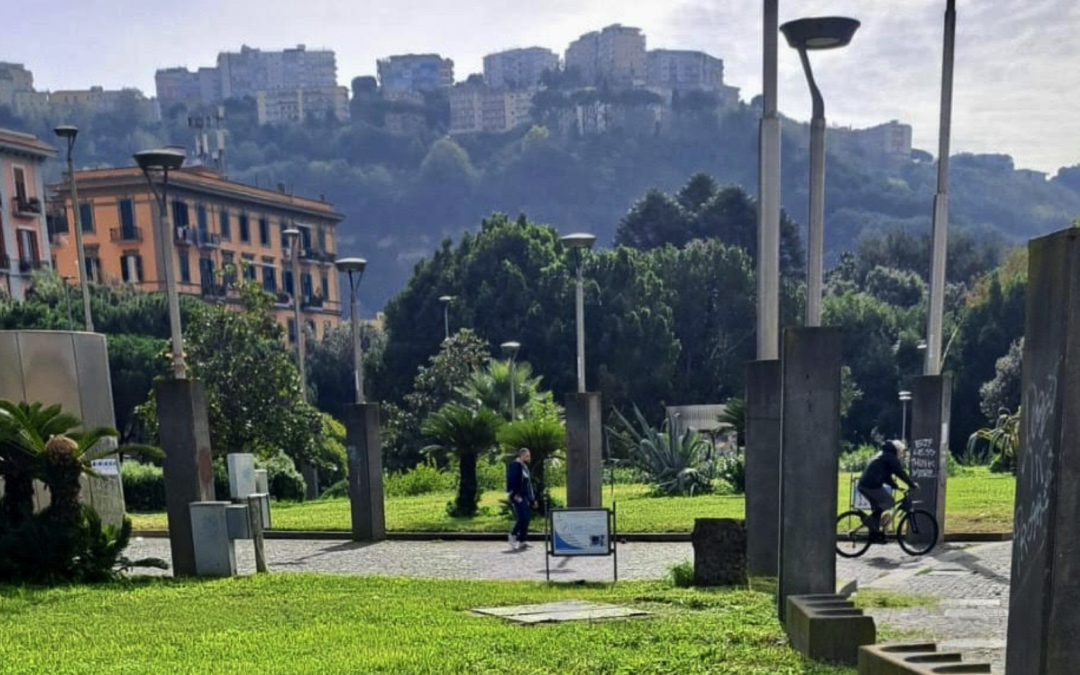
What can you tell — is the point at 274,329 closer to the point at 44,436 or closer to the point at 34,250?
the point at 44,436

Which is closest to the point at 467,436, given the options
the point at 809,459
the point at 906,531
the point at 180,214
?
the point at 906,531

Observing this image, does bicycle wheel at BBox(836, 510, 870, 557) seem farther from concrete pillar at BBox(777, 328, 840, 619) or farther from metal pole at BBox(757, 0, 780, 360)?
concrete pillar at BBox(777, 328, 840, 619)

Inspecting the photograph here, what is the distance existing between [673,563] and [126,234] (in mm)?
60619

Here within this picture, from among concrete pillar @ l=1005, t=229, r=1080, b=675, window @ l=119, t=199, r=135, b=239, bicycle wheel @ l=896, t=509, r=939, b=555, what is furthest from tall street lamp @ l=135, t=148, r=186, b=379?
window @ l=119, t=199, r=135, b=239

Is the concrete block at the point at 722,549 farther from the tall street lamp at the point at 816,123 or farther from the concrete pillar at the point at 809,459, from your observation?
the tall street lamp at the point at 816,123

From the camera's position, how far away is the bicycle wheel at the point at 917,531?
14.6 metres

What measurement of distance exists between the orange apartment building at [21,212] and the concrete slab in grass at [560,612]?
173ft

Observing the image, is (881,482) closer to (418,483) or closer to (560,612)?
(560,612)

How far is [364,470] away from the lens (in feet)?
62.0

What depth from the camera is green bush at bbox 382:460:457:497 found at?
→ 2988 centimetres

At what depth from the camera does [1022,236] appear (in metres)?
185

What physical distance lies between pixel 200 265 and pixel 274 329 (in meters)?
39.0

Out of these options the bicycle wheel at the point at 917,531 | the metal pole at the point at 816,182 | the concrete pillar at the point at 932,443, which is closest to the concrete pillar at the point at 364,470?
the bicycle wheel at the point at 917,531

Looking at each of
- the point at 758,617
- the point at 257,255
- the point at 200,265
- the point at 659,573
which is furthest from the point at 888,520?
the point at 257,255
